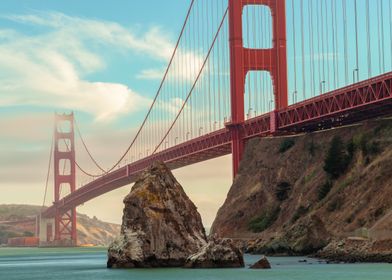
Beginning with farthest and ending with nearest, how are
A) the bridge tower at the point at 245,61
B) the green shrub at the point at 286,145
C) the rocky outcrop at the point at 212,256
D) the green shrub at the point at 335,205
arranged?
the bridge tower at the point at 245,61
the green shrub at the point at 286,145
the green shrub at the point at 335,205
the rocky outcrop at the point at 212,256

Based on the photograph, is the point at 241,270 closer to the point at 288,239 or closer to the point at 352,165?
the point at 288,239

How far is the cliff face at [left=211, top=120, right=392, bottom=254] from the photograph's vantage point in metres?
71.7

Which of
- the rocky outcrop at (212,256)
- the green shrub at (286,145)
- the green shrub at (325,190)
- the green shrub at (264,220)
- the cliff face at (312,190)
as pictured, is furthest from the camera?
the green shrub at (286,145)

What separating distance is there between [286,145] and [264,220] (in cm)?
1094

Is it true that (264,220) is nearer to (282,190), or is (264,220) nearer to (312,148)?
(282,190)

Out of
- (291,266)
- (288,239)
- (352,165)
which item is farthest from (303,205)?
(291,266)

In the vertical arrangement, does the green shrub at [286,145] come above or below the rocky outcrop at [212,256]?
above

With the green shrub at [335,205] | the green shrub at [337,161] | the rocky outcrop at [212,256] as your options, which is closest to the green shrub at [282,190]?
the green shrub at [337,161]

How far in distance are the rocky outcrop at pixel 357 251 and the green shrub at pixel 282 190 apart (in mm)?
25772

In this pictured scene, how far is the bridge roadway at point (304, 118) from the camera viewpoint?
78.5 metres

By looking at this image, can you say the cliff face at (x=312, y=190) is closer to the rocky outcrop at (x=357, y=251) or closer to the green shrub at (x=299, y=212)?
the green shrub at (x=299, y=212)

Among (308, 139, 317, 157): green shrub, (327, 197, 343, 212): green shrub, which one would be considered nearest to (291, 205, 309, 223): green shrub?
(327, 197, 343, 212): green shrub

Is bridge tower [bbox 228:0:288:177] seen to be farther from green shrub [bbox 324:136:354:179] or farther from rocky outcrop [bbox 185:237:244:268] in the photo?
rocky outcrop [bbox 185:237:244:268]

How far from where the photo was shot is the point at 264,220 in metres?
91.2
